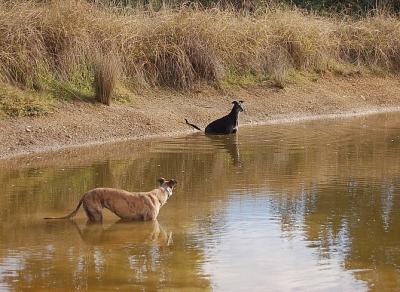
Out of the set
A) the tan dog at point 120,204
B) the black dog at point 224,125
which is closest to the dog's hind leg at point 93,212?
the tan dog at point 120,204

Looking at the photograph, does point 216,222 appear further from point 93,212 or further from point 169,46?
point 169,46

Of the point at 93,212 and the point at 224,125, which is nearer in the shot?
the point at 93,212

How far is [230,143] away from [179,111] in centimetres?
273

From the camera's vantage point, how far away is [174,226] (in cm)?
961

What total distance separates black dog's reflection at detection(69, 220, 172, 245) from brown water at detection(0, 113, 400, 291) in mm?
10

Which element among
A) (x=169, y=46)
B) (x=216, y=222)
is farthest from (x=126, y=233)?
(x=169, y=46)

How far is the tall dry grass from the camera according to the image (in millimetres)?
17328

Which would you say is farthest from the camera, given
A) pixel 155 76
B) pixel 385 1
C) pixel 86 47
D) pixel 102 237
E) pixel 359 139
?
pixel 385 1

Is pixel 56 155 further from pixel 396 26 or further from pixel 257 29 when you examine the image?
pixel 396 26

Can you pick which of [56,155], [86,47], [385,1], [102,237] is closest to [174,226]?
[102,237]

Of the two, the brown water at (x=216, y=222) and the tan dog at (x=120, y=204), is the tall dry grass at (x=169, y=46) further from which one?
the tan dog at (x=120, y=204)

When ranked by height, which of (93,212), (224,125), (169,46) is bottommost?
(224,125)

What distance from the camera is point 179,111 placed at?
1817 centimetres

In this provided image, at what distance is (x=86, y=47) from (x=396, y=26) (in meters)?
10.5
